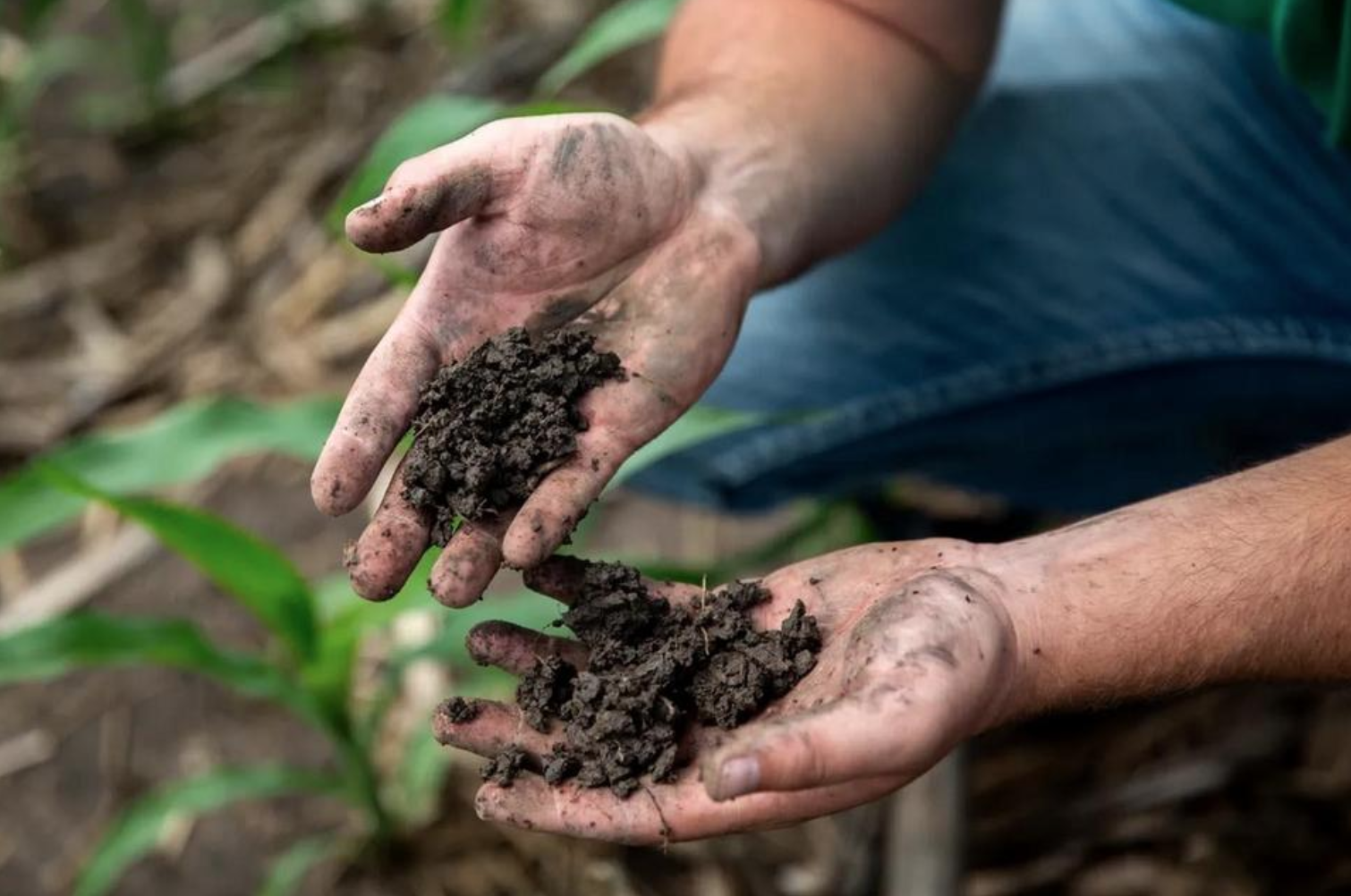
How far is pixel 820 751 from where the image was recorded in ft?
3.41

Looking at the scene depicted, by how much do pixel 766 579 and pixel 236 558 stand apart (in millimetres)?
758

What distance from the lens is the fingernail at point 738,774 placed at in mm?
1020

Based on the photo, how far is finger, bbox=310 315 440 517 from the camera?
132cm

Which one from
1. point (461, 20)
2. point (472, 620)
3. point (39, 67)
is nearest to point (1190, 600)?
point (472, 620)

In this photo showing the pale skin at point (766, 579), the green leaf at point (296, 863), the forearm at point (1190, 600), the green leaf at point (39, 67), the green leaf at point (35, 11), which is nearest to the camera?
the pale skin at point (766, 579)

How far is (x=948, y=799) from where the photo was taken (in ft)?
6.31

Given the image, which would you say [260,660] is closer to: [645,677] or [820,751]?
[645,677]

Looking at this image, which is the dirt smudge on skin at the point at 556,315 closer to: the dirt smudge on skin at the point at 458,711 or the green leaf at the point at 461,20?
the dirt smudge on skin at the point at 458,711

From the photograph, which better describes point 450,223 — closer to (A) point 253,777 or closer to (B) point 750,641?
(B) point 750,641

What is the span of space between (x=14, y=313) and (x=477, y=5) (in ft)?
4.17

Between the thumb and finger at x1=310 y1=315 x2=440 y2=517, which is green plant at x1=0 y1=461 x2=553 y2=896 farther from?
the thumb

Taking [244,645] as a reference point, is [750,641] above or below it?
above

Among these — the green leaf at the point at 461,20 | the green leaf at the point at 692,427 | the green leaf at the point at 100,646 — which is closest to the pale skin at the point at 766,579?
the green leaf at the point at 692,427

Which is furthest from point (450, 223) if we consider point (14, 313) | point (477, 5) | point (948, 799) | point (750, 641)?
point (14, 313)
